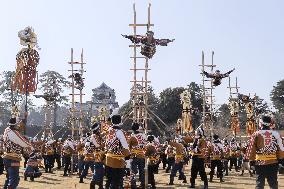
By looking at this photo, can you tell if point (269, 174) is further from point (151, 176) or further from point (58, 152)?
point (58, 152)

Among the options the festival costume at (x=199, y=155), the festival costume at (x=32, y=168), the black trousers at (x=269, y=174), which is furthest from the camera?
the festival costume at (x=32, y=168)

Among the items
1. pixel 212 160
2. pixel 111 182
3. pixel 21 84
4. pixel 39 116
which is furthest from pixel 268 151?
pixel 39 116

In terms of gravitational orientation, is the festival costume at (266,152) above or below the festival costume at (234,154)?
above

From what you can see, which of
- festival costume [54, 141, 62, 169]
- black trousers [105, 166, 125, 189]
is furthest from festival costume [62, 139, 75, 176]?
black trousers [105, 166, 125, 189]

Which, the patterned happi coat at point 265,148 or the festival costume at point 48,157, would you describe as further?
the festival costume at point 48,157

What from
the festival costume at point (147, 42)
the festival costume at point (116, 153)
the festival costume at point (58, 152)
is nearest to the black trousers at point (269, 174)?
the festival costume at point (116, 153)

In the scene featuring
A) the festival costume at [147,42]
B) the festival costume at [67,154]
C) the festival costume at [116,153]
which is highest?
the festival costume at [147,42]

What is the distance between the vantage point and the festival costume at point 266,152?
1087 cm

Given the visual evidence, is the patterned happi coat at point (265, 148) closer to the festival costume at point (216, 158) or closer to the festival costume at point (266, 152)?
the festival costume at point (266, 152)

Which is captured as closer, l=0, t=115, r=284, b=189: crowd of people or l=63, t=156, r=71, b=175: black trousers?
l=0, t=115, r=284, b=189: crowd of people

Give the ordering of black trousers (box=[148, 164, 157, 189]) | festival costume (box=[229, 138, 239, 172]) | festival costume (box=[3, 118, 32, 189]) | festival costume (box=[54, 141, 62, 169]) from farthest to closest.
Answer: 1. festival costume (box=[229, 138, 239, 172])
2. festival costume (box=[54, 141, 62, 169])
3. black trousers (box=[148, 164, 157, 189])
4. festival costume (box=[3, 118, 32, 189])

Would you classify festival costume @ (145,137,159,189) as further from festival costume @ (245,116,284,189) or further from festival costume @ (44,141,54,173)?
festival costume @ (44,141,54,173)

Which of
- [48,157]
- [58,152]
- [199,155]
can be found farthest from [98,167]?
[58,152]

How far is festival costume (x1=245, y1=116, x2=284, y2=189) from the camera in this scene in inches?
428
